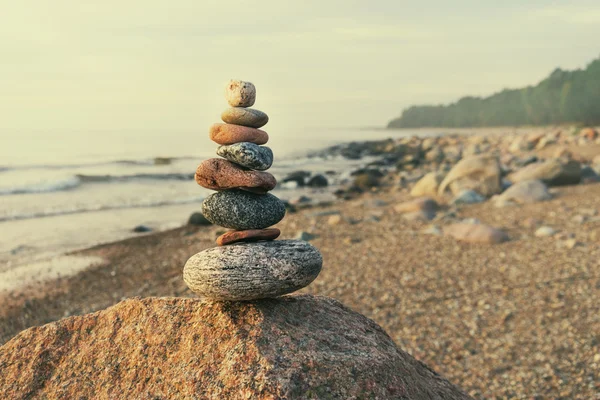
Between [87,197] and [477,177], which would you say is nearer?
[477,177]

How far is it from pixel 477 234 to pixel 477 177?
7.71 metres

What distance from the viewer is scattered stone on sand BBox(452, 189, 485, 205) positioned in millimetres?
17569

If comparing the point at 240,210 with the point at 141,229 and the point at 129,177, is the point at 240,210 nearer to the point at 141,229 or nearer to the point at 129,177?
the point at 141,229

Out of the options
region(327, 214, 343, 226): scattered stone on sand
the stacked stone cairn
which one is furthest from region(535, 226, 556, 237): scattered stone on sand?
the stacked stone cairn

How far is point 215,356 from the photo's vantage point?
152 inches

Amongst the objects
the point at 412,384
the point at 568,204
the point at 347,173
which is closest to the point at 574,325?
the point at 412,384

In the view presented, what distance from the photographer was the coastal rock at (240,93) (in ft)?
15.2

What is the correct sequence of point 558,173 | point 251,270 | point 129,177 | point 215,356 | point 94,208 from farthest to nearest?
point 129,177, point 94,208, point 558,173, point 251,270, point 215,356

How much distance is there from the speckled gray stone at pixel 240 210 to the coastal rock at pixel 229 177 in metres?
0.08

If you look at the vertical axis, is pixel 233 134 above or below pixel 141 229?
above

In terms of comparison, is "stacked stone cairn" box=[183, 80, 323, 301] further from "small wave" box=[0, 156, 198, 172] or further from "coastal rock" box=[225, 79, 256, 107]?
"small wave" box=[0, 156, 198, 172]

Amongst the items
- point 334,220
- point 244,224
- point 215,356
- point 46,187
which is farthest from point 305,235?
point 46,187

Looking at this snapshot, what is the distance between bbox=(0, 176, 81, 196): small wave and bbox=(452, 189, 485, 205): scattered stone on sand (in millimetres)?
19881

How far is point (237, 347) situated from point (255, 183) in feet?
4.57
